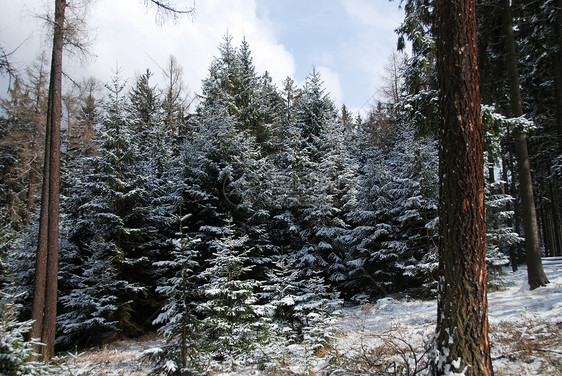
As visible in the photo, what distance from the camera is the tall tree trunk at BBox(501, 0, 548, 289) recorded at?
30.2 feet

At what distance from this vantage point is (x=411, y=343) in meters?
6.92

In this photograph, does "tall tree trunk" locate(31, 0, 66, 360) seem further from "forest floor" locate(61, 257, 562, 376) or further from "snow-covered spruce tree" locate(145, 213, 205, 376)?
"snow-covered spruce tree" locate(145, 213, 205, 376)

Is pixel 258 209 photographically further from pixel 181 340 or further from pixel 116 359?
pixel 181 340

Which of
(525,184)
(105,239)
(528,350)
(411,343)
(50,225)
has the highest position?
(525,184)

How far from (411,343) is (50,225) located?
9.91 meters

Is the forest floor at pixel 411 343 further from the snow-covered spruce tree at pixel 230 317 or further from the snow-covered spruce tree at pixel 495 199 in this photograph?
the snow-covered spruce tree at pixel 495 199

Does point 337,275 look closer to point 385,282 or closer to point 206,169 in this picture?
point 385,282

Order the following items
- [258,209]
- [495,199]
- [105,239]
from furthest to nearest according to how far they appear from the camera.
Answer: [258,209] → [105,239] → [495,199]

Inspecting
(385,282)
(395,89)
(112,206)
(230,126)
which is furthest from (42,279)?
(395,89)

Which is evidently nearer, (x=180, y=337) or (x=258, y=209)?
(x=180, y=337)

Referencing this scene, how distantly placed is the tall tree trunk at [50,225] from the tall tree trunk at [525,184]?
43.8 ft

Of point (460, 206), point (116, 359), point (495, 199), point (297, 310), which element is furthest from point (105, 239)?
point (495, 199)

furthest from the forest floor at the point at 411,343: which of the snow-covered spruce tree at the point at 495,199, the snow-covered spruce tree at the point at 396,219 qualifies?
the snow-covered spruce tree at the point at 396,219

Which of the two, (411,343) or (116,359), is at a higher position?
(411,343)
